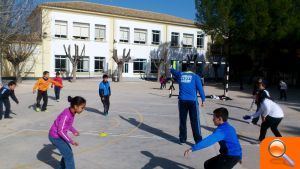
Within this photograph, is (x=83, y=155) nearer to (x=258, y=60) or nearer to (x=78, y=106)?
(x=78, y=106)

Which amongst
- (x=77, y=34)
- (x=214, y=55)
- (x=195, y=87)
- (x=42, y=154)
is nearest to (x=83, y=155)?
(x=42, y=154)

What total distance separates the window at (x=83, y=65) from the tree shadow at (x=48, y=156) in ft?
125

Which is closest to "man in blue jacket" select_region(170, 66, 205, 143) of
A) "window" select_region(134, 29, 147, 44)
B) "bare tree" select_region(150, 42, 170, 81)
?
"bare tree" select_region(150, 42, 170, 81)

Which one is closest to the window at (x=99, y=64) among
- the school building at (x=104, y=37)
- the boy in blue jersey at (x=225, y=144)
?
the school building at (x=104, y=37)

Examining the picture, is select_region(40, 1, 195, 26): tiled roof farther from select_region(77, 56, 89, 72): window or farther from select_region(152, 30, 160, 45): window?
select_region(77, 56, 89, 72): window

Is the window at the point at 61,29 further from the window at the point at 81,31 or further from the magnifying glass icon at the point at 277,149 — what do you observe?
the magnifying glass icon at the point at 277,149

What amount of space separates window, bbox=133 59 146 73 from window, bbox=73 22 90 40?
7996 mm

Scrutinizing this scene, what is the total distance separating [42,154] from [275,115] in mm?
5587

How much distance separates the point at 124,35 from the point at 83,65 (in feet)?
24.3

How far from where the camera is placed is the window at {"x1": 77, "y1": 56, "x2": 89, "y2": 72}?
1836 inches

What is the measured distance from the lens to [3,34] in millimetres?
16531

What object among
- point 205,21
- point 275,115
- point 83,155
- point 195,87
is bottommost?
point 83,155

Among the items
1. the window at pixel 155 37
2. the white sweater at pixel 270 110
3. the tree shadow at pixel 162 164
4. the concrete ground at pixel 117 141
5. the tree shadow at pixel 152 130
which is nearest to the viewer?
the tree shadow at pixel 162 164

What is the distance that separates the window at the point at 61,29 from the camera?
4512 cm
